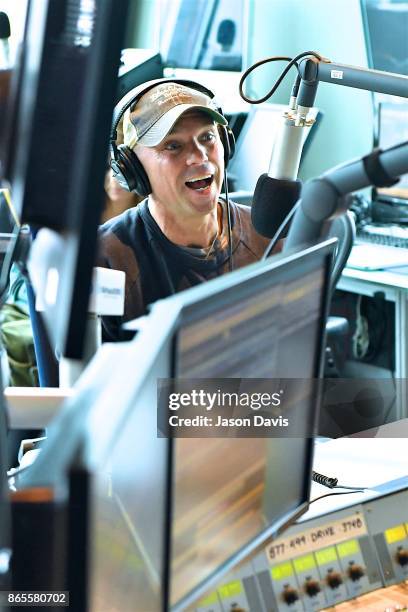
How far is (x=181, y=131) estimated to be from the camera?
209 centimetres

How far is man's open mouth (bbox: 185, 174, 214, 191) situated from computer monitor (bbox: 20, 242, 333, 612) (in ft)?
3.59

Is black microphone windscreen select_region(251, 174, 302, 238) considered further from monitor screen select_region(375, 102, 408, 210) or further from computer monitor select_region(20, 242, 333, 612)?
monitor screen select_region(375, 102, 408, 210)

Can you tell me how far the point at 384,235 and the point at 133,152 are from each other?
213cm

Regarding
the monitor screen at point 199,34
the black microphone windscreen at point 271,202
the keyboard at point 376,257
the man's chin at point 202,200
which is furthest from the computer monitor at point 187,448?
the monitor screen at point 199,34

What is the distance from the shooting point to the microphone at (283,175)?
4.44 feet

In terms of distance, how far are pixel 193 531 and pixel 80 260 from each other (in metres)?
0.28

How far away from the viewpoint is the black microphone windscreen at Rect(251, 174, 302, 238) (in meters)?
1.35

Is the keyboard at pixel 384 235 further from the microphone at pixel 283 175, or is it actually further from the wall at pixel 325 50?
the microphone at pixel 283 175

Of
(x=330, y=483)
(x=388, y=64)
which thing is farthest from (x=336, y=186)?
(x=388, y=64)

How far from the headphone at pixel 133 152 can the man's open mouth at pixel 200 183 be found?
63 mm

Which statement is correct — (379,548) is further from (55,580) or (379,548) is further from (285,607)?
(55,580)

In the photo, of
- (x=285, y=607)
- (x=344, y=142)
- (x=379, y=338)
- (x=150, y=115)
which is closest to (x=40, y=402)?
(x=285, y=607)

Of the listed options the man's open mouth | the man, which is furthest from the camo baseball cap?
the man's open mouth

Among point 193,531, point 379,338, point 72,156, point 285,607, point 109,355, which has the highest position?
point 72,156
